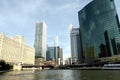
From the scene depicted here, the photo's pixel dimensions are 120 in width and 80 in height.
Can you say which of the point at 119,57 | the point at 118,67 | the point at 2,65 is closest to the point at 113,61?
the point at 119,57

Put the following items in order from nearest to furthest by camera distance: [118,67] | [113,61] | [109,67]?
[118,67] < [109,67] < [113,61]

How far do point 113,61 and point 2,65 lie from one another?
140m

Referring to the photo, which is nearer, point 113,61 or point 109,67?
point 109,67

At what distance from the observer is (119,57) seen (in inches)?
7392

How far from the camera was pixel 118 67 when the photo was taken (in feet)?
520

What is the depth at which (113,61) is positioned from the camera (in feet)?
613

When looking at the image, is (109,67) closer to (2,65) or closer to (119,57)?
(119,57)

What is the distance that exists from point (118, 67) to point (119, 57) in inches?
1275

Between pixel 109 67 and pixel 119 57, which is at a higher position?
pixel 119 57

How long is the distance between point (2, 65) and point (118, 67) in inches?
5531

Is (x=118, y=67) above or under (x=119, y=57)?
under

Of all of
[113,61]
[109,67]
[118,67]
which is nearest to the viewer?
[118,67]

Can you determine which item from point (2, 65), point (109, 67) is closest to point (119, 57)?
point (109, 67)

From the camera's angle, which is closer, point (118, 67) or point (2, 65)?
point (118, 67)
